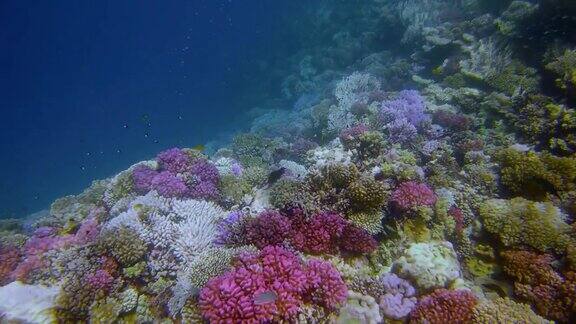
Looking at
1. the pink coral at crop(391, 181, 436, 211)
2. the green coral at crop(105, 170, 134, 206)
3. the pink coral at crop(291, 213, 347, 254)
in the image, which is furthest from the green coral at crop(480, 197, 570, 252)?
the green coral at crop(105, 170, 134, 206)

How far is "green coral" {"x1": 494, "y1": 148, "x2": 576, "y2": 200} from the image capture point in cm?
552

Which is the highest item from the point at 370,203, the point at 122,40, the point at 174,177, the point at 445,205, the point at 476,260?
the point at 122,40

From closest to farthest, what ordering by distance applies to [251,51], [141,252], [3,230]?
1. [141,252]
2. [3,230]
3. [251,51]

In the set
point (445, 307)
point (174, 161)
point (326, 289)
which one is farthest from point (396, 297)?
point (174, 161)

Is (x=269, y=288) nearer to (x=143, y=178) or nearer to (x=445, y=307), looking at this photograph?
(x=445, y=307)

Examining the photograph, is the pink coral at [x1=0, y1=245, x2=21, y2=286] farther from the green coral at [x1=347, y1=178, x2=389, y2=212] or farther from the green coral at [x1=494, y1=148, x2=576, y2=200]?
the green coral at [x1=494, y1=148, x2=576, y2=200]

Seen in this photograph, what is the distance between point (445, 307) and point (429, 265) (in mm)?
601

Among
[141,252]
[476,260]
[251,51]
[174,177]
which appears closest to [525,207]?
[476,260]

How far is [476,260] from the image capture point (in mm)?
4988

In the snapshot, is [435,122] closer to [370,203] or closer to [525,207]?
[525,207]

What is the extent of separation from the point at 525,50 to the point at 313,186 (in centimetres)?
969

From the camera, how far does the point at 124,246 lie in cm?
534

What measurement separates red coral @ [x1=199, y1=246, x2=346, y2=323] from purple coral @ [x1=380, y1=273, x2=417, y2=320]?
574mm

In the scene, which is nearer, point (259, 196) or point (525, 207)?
point (525, 207)
